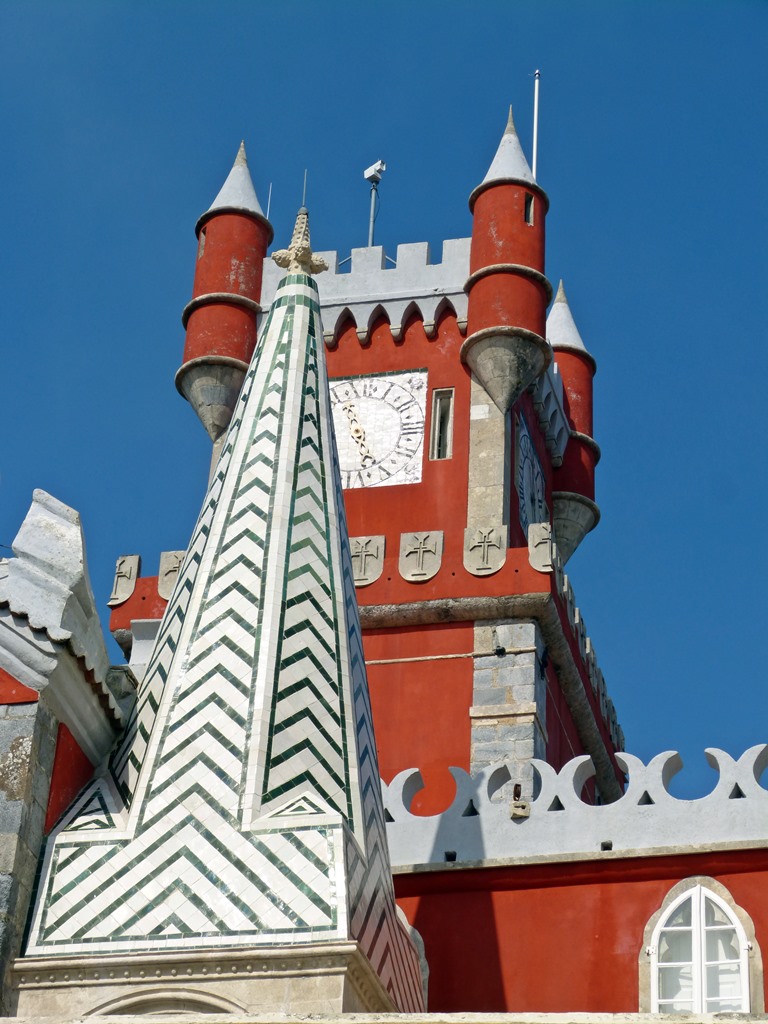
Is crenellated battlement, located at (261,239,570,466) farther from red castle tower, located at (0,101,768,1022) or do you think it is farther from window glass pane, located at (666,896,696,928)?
window glass pane, located at (666,896,696,928)

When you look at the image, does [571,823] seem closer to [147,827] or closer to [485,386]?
[147,827]

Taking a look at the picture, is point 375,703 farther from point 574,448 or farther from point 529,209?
point 574,448

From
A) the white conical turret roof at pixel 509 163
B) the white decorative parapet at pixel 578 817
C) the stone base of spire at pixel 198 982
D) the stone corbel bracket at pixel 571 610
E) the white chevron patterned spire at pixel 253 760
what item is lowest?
the stone base of spire at pixel 198 982

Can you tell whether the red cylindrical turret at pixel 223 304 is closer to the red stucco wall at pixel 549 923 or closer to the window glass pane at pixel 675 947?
the red stucco wall at pixel 549 923

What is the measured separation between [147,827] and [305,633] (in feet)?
4.79

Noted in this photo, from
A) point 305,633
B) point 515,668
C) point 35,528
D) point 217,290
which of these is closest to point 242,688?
point 305,633

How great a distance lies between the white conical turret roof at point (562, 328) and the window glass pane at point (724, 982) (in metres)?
13.9

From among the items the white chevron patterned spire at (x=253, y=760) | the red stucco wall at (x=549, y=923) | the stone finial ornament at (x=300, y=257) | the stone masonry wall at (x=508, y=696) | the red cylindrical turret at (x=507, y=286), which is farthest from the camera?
the red cylindrical turret at (x=507, y=286)

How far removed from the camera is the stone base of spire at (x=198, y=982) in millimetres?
8203

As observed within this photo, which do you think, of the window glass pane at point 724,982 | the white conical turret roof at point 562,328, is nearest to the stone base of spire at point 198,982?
the window glass pane at point 724,982

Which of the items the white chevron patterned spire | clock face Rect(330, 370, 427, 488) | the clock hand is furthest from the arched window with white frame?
the clock hand

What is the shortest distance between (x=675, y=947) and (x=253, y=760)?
5.03 m

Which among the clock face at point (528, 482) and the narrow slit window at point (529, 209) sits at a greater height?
the narrow slit window at point (529, 209)

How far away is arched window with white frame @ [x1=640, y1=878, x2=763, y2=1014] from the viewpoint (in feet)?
41.3
